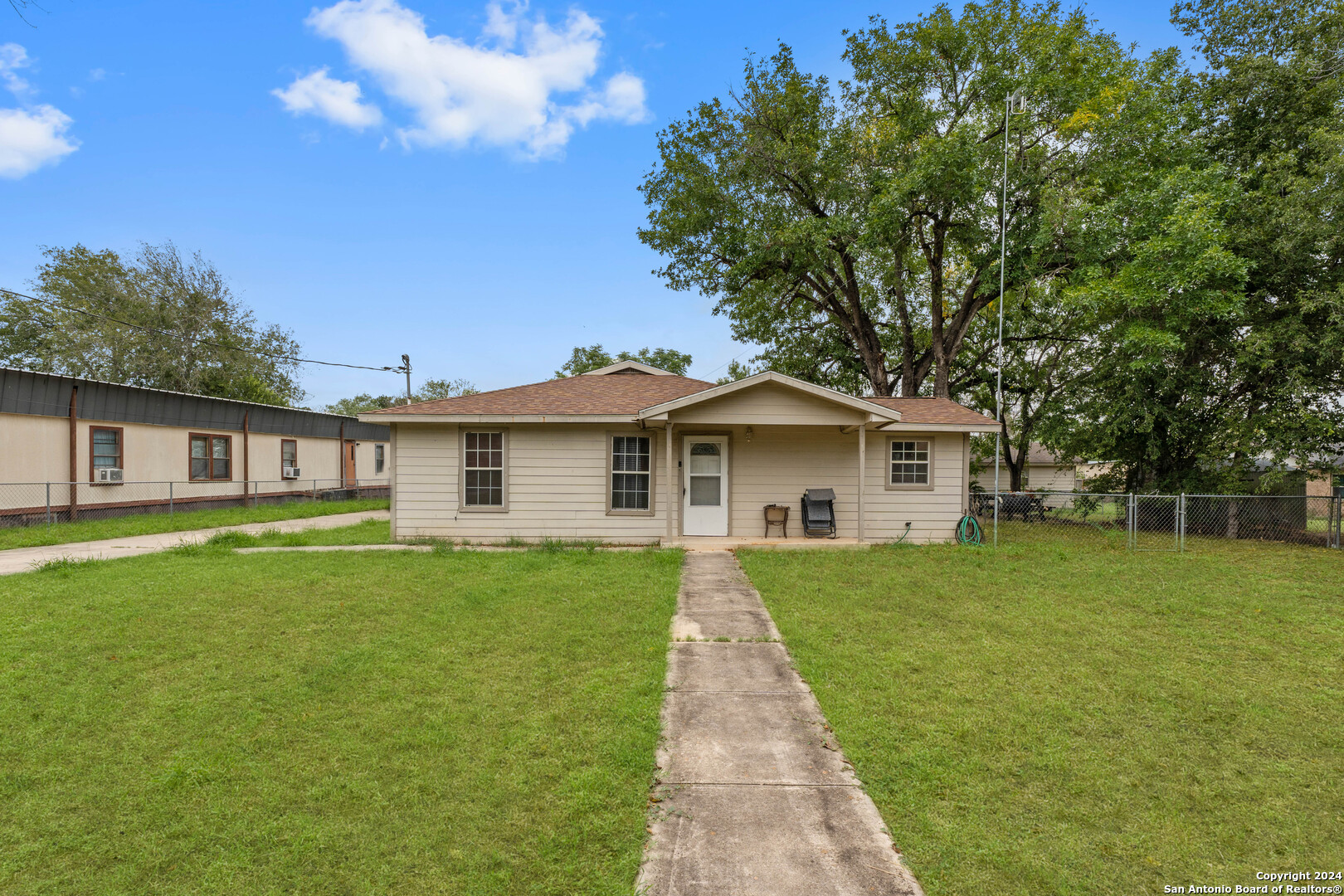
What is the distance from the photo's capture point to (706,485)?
475 inches

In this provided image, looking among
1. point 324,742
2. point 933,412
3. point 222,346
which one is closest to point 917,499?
point 933,412

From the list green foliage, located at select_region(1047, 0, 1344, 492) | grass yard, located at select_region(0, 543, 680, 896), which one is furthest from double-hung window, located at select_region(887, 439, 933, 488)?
grass yard, located at select_region(0, 543, 680, 896)

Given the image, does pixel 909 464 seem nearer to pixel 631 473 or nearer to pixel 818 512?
pixel 818 512

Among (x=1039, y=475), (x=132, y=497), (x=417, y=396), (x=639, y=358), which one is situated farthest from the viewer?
(x=417, y=396)

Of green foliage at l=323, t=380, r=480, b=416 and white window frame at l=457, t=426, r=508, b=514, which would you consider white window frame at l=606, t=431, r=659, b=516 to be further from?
green foliage at l=323, t=380, r=480, b=416

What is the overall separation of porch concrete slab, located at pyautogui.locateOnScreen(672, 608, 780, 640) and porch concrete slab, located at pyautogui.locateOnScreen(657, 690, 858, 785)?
1347mm

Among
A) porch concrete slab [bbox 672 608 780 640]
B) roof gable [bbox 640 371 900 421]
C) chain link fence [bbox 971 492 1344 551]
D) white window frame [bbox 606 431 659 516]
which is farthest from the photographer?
chain link fence [bbox 971 492 1344 551]

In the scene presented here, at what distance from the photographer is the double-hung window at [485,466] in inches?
456

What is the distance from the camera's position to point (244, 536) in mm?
11180

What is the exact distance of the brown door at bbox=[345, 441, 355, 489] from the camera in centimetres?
2436

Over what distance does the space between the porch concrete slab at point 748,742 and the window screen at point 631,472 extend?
7.33 m

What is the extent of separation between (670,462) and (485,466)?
3614 mm

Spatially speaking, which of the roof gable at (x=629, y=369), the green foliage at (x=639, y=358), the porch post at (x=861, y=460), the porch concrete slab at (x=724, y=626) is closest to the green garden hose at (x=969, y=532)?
the porch post at (x=861, y=460)

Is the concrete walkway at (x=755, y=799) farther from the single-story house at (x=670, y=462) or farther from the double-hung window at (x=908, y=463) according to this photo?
the double-hung window at (x=908, y=463)
